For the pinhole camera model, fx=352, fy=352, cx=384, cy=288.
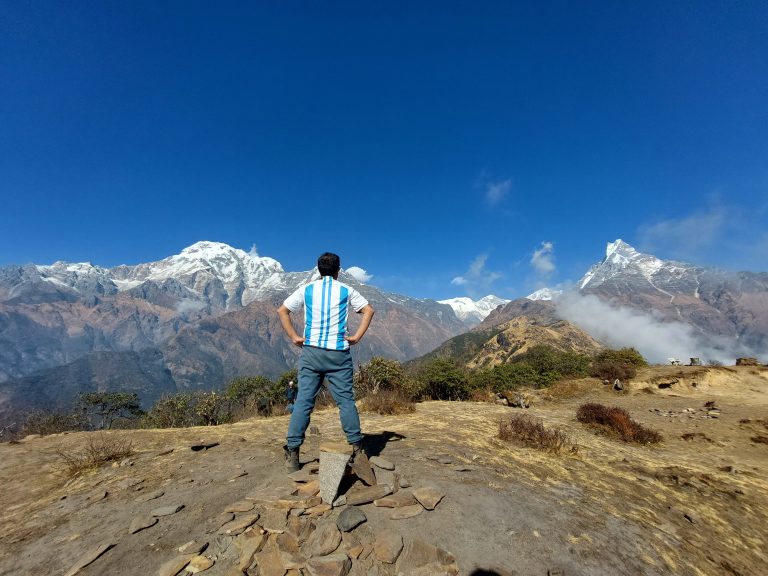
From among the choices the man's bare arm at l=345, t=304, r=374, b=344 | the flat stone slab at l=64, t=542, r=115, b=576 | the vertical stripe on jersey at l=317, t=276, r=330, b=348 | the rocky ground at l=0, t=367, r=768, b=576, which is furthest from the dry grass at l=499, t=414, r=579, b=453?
the flat stone slab at l=64, t=542, r=115, b=576

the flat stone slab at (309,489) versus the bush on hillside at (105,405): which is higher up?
the flat stone slab at (309,489)

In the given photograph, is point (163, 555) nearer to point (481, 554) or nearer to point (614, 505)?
point (481, 554)

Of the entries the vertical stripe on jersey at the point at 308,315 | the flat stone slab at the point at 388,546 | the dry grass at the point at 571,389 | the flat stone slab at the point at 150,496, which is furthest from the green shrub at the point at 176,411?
the flat stone slab at the point at 388,546

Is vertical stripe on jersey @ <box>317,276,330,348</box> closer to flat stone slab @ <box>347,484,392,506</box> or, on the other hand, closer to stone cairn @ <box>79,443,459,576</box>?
stone cairn @ <box>79,443,459,576</box>

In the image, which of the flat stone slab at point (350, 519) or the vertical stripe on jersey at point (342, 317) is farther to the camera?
the vertical stripe on jersey at point (342, 317)

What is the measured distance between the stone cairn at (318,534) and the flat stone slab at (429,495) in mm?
11

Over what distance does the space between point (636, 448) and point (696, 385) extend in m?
17.8

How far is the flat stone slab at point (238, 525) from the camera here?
344 cm

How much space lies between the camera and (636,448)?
8891 millimetres

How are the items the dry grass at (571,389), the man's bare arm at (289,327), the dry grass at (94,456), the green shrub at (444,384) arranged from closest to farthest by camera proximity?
1. the man's bare arm at (289,327)
2. the dry grass at (94,456)
3. the dry grass at (571,389)
4. the green shrub at (444,384)

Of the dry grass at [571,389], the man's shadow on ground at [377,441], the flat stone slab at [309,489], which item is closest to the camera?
the flat stone slab at [309,489]

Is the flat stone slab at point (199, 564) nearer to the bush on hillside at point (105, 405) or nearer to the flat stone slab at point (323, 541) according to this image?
the flat stone slab at point (323, 541)

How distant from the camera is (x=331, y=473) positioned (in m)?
4.09

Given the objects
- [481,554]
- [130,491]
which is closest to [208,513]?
[130,491]
